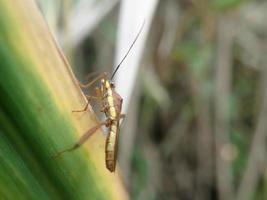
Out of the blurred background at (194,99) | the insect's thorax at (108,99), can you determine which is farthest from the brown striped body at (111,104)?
the blurred background at (194,99)

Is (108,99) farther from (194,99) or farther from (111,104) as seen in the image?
(194,99)

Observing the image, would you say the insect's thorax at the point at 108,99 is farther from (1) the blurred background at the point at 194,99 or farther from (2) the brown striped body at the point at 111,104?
(1) the blurred background at the point at 194,99

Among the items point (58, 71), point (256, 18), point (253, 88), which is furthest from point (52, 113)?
point (253, 88)

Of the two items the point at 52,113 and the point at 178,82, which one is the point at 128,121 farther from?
the point at 52,113

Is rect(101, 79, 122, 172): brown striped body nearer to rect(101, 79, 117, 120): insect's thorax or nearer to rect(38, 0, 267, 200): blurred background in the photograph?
rect(101, 79, 117, 120): insect's thorax

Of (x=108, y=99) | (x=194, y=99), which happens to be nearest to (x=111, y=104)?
(x=108, y=99)

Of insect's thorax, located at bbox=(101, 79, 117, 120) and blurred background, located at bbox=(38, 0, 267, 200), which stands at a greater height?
insect's thorax, located at bbox=(101, 79, 117, 120)

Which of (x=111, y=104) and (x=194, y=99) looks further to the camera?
(x=194, y=99)

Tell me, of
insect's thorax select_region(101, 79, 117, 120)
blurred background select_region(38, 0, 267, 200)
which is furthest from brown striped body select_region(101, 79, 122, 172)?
blurred background select_region(38, 0, 267, 200)
